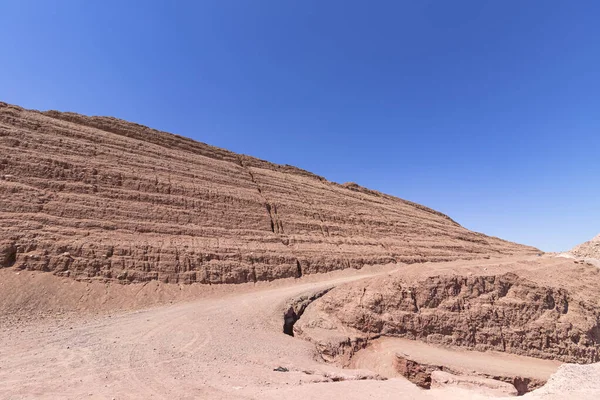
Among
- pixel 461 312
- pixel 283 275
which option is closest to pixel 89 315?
pixel 283 275

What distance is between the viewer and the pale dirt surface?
36.7 ft

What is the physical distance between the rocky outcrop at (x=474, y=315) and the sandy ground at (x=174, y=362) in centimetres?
295

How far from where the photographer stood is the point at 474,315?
1377 centimetres

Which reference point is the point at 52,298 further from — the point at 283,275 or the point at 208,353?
the point at 283,275

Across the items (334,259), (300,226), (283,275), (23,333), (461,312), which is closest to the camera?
(23,333)

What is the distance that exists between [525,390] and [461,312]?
3.49 metres

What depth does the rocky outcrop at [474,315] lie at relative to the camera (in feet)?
43.8

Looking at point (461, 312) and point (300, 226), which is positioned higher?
point (300, 226)

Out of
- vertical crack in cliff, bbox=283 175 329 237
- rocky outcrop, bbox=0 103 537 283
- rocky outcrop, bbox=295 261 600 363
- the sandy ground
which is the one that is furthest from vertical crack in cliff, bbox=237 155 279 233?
the sandy ground

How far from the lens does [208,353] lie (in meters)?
9.81

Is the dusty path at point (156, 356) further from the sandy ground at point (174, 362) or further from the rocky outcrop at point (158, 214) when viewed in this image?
the rocky outcrop at point (158, 214)

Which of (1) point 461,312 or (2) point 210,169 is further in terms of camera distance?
(2) point 210,169

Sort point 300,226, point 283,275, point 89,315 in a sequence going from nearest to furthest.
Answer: point 89,315 < point 283,275 < point 300,226

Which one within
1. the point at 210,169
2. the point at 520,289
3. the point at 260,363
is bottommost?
the point at 260,363
